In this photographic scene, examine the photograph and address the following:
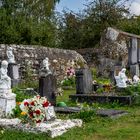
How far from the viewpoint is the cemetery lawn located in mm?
8867

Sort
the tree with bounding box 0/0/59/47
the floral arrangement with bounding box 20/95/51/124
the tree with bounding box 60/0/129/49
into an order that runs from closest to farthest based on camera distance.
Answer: the floral arrangement with bounding box 20/95/51/124
the tree with bounding box 0/0/59/47
the tree with bounding box 60/0/129/49

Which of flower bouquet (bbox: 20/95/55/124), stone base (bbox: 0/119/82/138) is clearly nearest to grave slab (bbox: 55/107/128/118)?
stone base (bbox: 0/119/82/138)

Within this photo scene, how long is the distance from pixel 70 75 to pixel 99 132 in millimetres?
13672

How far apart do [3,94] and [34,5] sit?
32.6 meters

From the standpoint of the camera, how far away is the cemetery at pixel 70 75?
934 cm

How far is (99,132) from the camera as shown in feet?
31.2

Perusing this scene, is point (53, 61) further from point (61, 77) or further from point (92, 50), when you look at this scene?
point (92, 50)

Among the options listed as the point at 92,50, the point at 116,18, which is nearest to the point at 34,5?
the point at 116,18

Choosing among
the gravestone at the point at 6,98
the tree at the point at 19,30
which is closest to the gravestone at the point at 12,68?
the gravestone at the point at 6,98

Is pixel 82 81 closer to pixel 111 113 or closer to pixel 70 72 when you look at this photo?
pixel 111 113

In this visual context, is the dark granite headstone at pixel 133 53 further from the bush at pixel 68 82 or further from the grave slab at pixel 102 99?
the grave slab at pixel 102 99

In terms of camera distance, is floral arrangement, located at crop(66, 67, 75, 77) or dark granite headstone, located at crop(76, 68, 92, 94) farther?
floral arrangement, located at crop(66, 67, 75, 77)

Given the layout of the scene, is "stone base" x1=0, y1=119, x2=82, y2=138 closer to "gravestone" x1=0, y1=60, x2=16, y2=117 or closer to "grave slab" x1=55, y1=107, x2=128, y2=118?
"gravestone" x1=0, y1=60, x2=16, y2=117

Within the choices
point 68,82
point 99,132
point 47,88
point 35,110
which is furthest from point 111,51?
point 35,110
